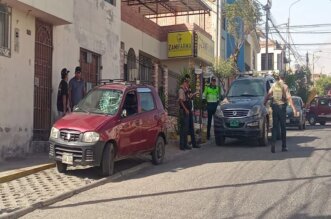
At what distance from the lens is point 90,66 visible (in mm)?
15266

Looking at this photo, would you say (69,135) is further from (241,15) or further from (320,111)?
(320,111)

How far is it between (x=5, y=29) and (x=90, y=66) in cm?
444

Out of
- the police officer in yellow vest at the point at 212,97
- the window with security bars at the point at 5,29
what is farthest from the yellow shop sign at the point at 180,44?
the window with security bars at the point at 5,29

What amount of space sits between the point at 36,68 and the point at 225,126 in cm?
561

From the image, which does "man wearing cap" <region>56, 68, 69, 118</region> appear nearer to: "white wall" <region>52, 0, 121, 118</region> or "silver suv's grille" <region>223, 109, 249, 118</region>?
"white wall" <region>52, 0, 121, 118</region>

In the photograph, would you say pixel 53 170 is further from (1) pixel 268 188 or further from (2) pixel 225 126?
(2) pixel 225 126

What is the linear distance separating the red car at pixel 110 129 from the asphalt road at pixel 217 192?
21.2 inches

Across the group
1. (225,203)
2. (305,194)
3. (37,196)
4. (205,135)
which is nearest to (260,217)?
(225,203)

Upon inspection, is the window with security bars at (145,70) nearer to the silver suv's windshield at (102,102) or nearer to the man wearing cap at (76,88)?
the man wearing cap at (76,88)

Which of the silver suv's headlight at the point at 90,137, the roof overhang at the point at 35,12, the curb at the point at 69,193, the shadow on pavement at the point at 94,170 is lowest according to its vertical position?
the curb at the point at 69,193

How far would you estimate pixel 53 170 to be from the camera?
10.1 metres

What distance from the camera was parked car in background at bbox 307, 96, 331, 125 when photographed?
28.1 metres

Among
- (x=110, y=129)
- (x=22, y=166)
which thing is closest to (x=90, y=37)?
(x=22, y=166)

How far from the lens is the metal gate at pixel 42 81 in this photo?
40.5 ft
